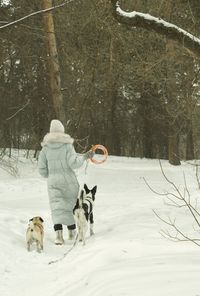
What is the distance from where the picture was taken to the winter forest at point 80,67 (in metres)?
17.8

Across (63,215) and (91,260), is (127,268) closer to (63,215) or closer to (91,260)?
(91,260)

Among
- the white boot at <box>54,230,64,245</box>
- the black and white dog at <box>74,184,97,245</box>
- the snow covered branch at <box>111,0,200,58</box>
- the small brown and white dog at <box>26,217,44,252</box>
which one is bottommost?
the white boot at <box>54,230,64,245</box>

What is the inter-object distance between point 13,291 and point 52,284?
0.46 metres

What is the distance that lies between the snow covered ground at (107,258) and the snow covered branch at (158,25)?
2.64m

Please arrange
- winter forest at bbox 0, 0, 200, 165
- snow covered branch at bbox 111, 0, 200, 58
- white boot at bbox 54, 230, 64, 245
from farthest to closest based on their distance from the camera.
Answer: winter forest at bbox 0, 0, 200, 165 → white boot at bbox 54, 230, 64, 245 → snow covered branch at bbox 111, 0, 200, 58

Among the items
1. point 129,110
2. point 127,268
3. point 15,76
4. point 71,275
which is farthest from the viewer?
point 129,110

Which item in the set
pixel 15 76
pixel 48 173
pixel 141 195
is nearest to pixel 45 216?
pixel 48 173

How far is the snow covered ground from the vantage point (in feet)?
17.9

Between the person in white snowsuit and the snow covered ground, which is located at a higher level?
the person in white snowsuit

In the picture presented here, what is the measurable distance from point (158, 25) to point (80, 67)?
635 inches

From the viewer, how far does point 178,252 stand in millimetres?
6863

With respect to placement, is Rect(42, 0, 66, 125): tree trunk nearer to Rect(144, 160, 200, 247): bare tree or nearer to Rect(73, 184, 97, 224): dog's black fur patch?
Rect(144, 160, 200, 247): bare tree

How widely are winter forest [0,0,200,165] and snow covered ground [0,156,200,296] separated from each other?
4543mm

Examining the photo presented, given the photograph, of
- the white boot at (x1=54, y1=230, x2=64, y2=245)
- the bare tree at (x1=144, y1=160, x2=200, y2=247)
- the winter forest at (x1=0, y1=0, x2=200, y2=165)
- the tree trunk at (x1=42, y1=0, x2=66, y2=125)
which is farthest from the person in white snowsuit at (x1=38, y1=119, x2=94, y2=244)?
the tree trunk at (x1=42, y1=0, x2=66, y2=125)
